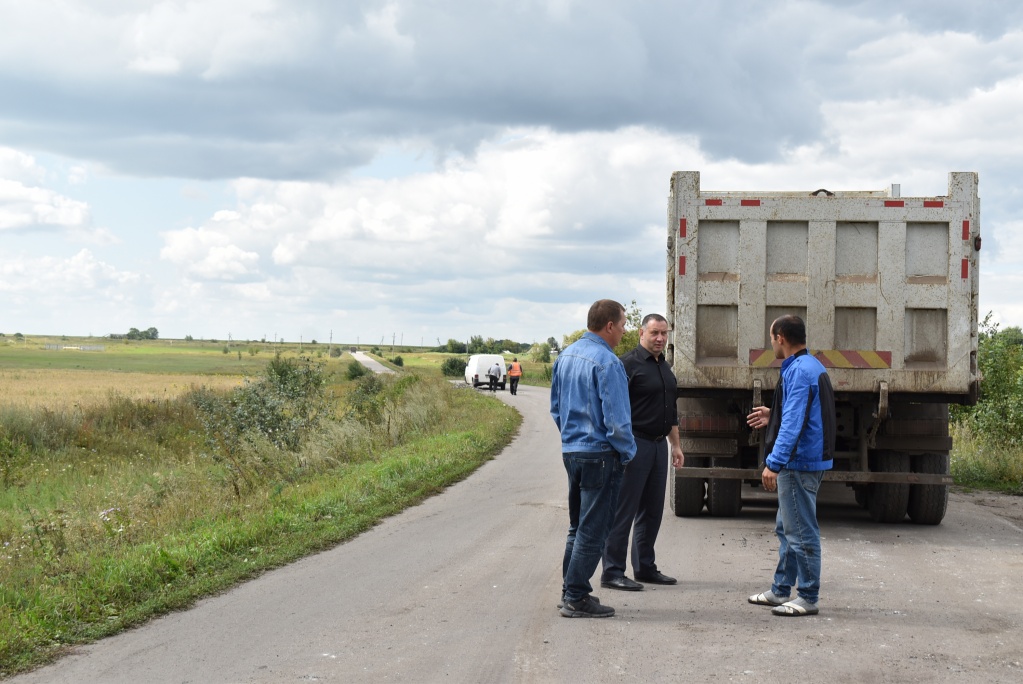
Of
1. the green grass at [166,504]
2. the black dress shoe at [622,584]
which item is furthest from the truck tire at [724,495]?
the black dress shoe at [622,584]

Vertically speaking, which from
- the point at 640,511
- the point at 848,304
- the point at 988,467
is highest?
the point at 848,304

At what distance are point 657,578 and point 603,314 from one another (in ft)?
7.13

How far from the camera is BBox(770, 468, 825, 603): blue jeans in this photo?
22.2 ft

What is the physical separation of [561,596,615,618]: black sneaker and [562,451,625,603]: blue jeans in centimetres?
3

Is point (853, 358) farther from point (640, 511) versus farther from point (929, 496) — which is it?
point (640, 511)

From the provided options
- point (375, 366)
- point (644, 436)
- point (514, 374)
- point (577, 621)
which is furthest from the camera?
point (375, 366)

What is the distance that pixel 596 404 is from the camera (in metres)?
6.62

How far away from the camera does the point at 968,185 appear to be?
392 inches

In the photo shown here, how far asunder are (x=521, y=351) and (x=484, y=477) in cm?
10612

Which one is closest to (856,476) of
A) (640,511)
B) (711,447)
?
(711,447)

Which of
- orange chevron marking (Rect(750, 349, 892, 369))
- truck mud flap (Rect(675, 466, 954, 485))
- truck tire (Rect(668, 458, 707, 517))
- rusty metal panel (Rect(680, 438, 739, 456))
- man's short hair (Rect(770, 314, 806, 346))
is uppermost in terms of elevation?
man's short hair (Rect(770, 314, 806, 346))

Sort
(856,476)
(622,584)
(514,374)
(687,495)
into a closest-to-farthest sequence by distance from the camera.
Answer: (622,584), (856,476), (687,495), (514,374)

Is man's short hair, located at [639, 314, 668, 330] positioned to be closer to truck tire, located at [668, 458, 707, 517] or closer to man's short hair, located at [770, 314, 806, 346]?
→ man's short hair, located at [770, 314, 806, 346]

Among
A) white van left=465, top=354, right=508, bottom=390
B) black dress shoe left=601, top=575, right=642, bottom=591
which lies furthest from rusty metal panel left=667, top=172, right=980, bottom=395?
white van left=465, top=354, right=508, bottom=390
